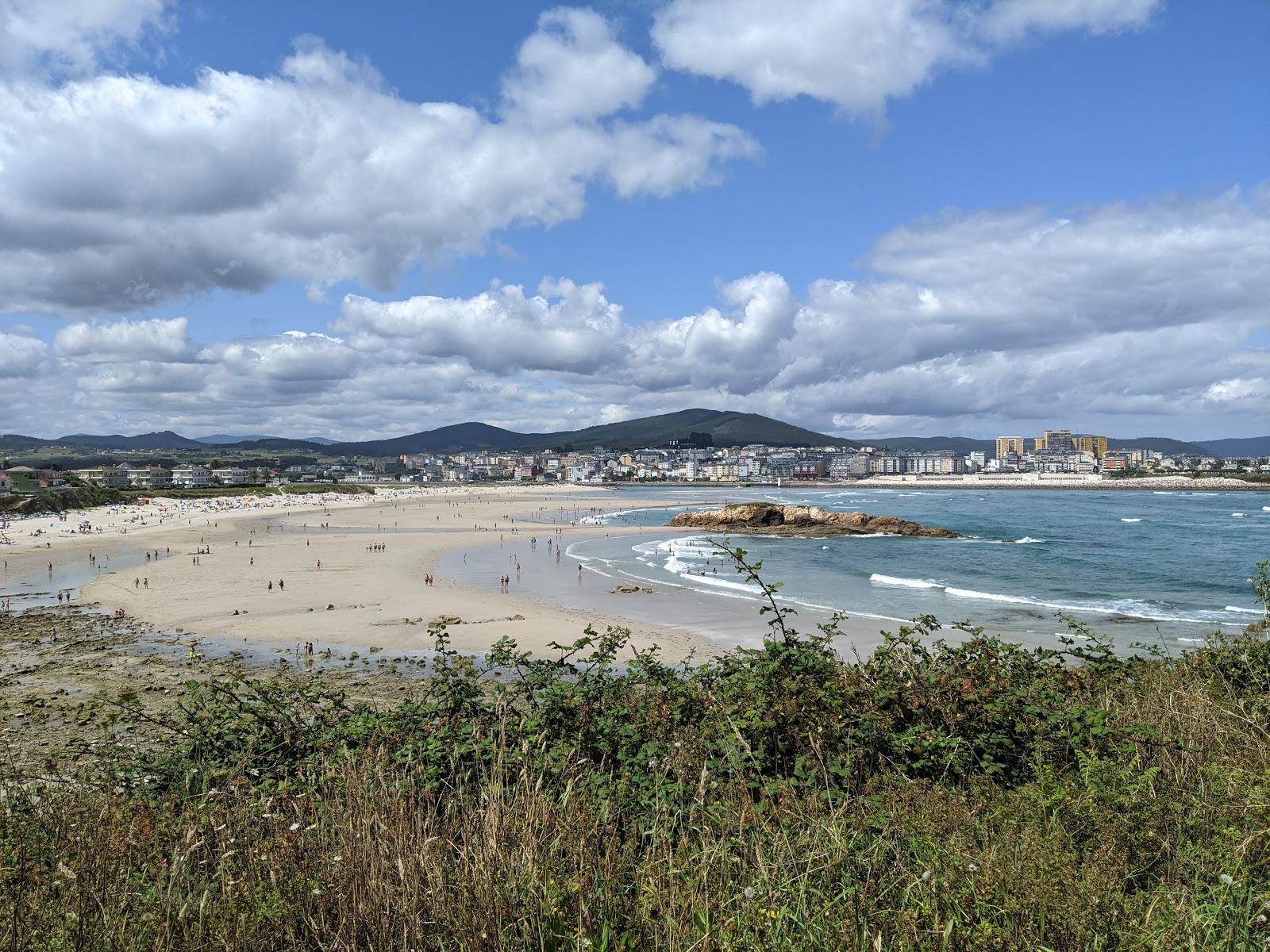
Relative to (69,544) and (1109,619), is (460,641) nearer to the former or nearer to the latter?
(1109,619)

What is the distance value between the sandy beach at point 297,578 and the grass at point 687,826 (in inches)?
517

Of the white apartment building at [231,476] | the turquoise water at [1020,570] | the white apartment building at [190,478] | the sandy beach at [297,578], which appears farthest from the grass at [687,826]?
the white apartment building at [190,478]

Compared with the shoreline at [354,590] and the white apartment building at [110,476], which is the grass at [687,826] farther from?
the white apartment building at [110,476]

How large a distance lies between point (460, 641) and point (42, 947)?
723 inches

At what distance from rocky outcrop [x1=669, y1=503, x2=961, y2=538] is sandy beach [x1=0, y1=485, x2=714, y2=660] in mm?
9407

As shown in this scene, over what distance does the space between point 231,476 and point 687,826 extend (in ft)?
580

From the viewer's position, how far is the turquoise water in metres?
23.5

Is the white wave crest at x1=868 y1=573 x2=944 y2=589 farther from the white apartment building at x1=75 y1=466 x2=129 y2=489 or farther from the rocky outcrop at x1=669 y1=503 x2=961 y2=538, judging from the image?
the white apartment building at x1=75 y1=466 x2=129 y2=489

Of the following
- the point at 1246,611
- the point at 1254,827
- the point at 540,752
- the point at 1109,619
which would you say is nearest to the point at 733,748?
the point at 540,752

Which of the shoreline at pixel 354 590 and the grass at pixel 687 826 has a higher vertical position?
the grass at pixel 687 826

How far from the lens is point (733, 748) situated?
176 inches

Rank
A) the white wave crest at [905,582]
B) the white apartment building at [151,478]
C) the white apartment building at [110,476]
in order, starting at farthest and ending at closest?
the white apartment building at [151,478] < the white apartment building at [110,476] < the white wave crest at [905,582]

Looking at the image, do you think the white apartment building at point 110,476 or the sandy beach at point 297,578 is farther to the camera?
the white apartment building at point 110,476

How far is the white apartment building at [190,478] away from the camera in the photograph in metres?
145
